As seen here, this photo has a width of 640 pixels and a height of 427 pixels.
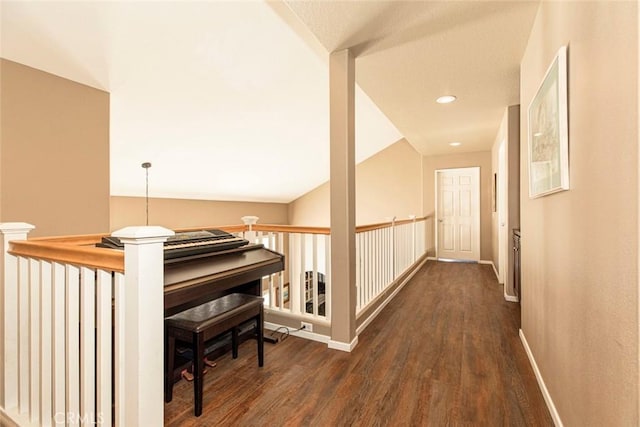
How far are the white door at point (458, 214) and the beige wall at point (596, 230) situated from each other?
490 cm

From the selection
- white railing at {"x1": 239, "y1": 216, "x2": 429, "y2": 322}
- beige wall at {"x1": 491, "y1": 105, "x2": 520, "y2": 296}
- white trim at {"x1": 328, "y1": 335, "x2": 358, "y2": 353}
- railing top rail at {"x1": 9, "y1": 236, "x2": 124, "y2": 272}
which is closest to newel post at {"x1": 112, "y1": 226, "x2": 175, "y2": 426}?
railing top rail at {"x1": 9, "y1": 236, "x2": 124, "y2": 272}

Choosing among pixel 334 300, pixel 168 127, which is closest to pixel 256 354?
pixel 334 300

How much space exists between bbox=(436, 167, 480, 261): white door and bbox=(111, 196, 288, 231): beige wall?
4.57 m

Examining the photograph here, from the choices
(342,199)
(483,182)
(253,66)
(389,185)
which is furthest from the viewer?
(389,185)

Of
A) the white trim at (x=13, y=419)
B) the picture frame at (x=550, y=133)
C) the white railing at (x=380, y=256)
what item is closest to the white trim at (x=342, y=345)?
the white railing at (x=380, y=256)

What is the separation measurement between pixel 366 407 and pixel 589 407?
3.29 feet

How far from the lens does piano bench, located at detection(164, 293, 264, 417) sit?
5.42ft

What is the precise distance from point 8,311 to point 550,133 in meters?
3.02

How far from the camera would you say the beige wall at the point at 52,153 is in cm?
237

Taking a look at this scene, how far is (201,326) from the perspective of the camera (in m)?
1.69

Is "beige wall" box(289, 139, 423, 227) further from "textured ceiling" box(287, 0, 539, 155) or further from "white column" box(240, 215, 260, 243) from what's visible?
"white column" box(240, 215, 260, 243)

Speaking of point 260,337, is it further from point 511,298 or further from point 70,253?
point 511,298

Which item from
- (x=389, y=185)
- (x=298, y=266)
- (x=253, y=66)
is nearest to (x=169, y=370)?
(x=298, y=266)

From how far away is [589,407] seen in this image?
1.17 m
